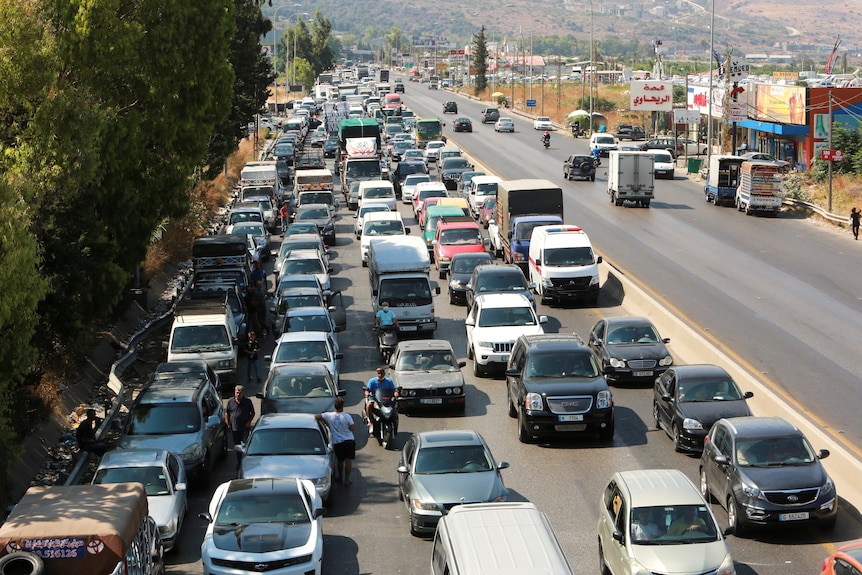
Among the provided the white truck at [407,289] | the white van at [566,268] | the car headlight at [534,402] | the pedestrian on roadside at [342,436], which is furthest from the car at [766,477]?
the white van at [566,268]

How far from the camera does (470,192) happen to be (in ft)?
180

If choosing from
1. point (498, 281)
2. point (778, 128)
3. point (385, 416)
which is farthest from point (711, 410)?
point (778, 128)

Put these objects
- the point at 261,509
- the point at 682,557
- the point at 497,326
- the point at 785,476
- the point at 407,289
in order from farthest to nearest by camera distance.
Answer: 1. the point at 407,289
2. the point at 497,326
3. the point at 785,476
4. the point at 261,509
5. the point at 682,557

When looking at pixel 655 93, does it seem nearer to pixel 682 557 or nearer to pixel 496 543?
pixel 682 557

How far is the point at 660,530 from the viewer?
1477 centimetres

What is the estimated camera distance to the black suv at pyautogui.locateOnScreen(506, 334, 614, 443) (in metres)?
21.9

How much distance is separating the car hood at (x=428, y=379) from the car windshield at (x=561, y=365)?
6.49 ft

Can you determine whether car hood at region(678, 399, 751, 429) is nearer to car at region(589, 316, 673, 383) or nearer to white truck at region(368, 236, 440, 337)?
car at region(589, 316, 673, 383)

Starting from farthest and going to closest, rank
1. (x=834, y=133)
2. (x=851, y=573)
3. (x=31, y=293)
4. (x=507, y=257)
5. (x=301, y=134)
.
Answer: (x=301, y=134)
(x=834, y=133)
(x=507, y=257)
(x=31, y=293)
(x=851, y=573)

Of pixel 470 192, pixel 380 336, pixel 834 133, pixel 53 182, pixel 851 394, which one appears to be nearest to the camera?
pixel 53 182

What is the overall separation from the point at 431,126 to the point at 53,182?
65.2m

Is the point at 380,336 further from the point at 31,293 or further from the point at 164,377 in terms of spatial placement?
the point at 31,293

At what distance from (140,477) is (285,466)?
7.44 feet

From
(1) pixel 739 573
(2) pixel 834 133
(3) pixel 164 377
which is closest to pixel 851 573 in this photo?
(1) pixel 739 573
